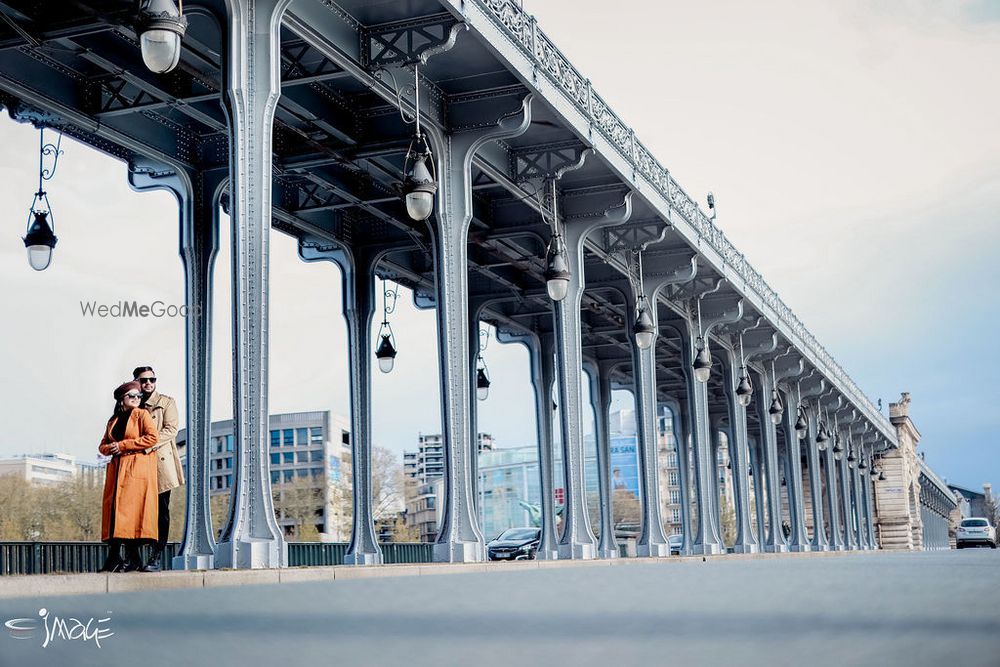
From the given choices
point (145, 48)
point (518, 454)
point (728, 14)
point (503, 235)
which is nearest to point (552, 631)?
point (145, 48)

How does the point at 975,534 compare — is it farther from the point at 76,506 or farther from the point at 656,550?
the point at 76,506

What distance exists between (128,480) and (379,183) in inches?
532

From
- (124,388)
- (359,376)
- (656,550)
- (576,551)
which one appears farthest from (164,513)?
(656,550)

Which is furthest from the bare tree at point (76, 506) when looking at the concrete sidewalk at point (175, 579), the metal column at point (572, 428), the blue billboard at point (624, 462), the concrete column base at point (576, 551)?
the blue billboard at point (624, 462)

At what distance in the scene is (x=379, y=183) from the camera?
23406 mm

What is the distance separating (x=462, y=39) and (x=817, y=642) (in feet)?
48.4

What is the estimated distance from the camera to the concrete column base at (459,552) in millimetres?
17281

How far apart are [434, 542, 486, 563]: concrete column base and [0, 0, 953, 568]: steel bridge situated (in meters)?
0.03

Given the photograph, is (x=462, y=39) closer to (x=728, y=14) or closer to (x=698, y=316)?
(x=698, y=316)

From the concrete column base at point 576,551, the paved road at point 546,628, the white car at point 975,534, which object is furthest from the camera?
the white car at point 975,534

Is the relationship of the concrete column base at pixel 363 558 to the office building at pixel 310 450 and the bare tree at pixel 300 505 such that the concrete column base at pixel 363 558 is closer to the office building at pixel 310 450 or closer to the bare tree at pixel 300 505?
the bare tree at pixel 300 505

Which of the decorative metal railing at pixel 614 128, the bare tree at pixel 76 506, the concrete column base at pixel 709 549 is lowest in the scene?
the concrete column base at pixel 709 549

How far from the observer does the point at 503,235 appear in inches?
1002

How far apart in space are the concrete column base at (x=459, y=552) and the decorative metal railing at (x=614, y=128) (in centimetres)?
737
